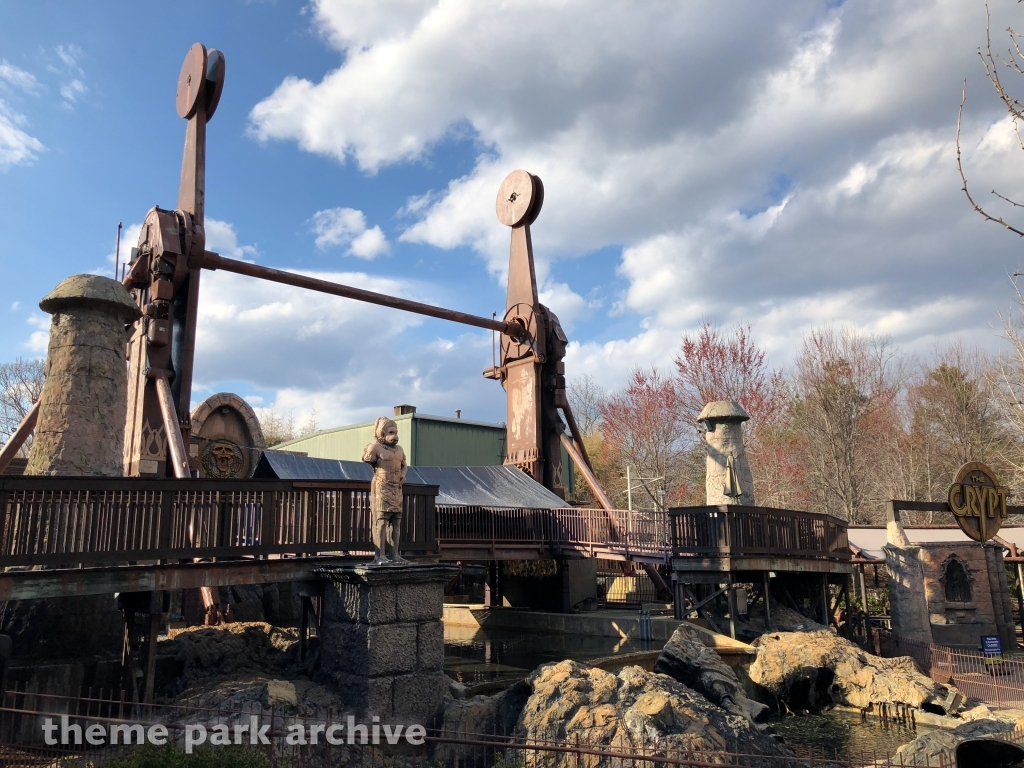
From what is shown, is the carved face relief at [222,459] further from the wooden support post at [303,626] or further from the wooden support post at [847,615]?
the wooden support post at [847,615]

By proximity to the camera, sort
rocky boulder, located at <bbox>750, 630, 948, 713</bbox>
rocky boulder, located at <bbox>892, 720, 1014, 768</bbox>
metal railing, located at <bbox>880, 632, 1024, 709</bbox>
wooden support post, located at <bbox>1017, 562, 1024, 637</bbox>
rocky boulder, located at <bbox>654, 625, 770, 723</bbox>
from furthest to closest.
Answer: wooden support post, located at <bbox>1017, 562, 1024, 637</bbox>
metal railing, located at <bbox>880, 632, 1024, 709</bbox>
rocky boulder, located at <bbox>750, 630, 948, 713</bbox>
rocky boulder, located at <bbox>654, 625, 770, 723</bbox>
rocky boulder, located at <bbox>892, 720, 1014, 768</bbox>

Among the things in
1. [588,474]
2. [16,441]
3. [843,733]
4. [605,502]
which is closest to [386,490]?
[16,441]

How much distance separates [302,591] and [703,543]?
8481 millimetres

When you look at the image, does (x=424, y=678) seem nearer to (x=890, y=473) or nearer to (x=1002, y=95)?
(x=1002, y=95)

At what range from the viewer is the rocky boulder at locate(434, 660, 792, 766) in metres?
7.10

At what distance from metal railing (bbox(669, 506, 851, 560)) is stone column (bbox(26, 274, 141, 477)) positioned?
1024cm

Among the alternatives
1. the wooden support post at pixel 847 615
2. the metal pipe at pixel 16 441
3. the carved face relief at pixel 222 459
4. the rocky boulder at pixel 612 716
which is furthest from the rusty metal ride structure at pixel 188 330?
the wooden support post at pixel 847 615

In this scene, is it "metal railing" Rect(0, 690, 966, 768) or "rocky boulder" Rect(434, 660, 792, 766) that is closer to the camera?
"metal railing" Rect(0, 690, 966, 768)

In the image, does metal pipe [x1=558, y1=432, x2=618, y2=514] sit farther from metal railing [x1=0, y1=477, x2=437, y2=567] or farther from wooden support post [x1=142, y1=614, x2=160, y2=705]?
wooden support post [x1=142, y1=614, x2=160, y2=705]

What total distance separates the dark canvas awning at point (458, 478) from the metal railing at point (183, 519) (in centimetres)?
484

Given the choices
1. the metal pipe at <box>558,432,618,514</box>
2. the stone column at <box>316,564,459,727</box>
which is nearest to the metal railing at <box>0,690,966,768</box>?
the stone column at <box>316,564,459,727</box>

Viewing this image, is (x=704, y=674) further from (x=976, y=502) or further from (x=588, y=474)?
(x=588, y=474)

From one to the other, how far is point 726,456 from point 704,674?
24.6ft

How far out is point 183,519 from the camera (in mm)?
8523
